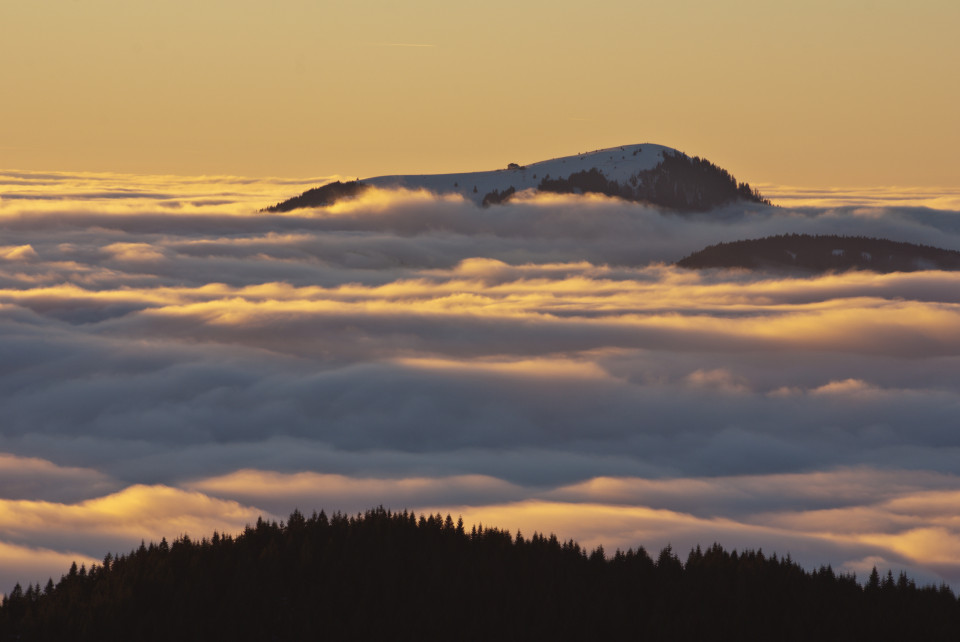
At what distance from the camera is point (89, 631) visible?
10150 cm

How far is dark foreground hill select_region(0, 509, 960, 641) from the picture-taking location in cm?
10056

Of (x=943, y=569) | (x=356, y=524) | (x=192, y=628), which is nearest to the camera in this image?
(x=192, y=628)

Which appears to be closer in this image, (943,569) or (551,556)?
(551,556)

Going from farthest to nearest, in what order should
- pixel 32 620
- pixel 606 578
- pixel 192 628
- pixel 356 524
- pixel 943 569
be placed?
pixel 943 569
pixel 356 524
pixel 606 578
pixel 32 620
pixel 192 628

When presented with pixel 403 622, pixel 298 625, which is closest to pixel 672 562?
pixel 403 622

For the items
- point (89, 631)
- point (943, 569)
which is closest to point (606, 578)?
point (89, 631)

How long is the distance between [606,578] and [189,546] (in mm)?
47232

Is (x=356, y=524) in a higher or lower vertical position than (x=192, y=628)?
higher

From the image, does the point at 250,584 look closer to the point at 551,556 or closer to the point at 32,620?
the point at 32,620

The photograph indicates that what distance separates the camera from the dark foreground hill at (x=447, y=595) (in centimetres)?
10056

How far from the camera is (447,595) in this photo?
108m

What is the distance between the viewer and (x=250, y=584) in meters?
107

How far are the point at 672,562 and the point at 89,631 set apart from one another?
6193 centimetres

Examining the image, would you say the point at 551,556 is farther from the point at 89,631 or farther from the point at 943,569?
the point at 943,569
